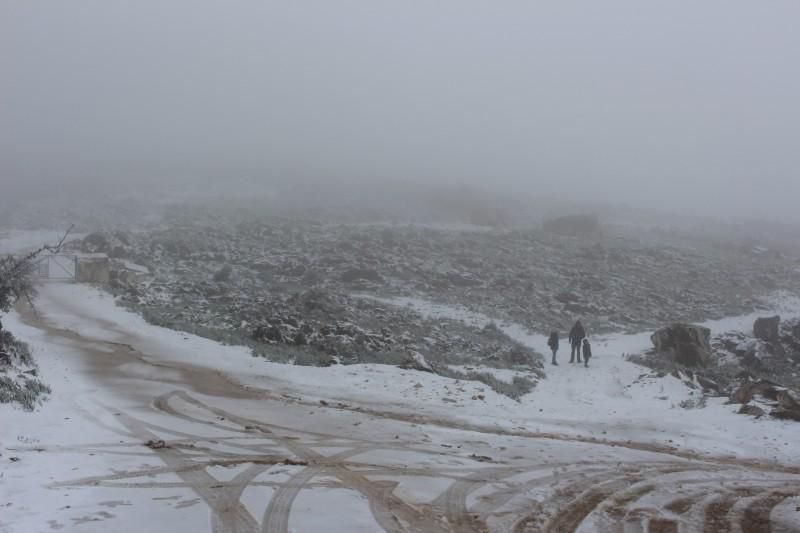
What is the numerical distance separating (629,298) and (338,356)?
20.4 meters

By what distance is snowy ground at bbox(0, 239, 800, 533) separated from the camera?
6.09 metres

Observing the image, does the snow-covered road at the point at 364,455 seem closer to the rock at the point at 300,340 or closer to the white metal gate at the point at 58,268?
the rock at the point at 300,340

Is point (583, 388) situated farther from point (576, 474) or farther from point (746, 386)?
point (576, 474)

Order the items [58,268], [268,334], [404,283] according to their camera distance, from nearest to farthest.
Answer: [268,334] < [58,268] < [404,283]

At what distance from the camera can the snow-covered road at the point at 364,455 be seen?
6.09 meters

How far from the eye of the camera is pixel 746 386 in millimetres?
13164

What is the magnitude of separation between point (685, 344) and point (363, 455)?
600 inches

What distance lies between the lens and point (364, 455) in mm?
8391

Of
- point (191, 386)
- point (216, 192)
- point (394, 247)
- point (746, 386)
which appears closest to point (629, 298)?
point (394, 247)

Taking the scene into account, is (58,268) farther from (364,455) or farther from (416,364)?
(364,455)

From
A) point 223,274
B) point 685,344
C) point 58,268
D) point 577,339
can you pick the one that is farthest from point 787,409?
point 58,268

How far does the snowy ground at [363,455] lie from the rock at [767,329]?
398 inches

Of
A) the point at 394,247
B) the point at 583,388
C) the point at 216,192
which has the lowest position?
the point at 583,388

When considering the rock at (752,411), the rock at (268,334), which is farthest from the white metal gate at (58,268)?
the rock at (752,411)
